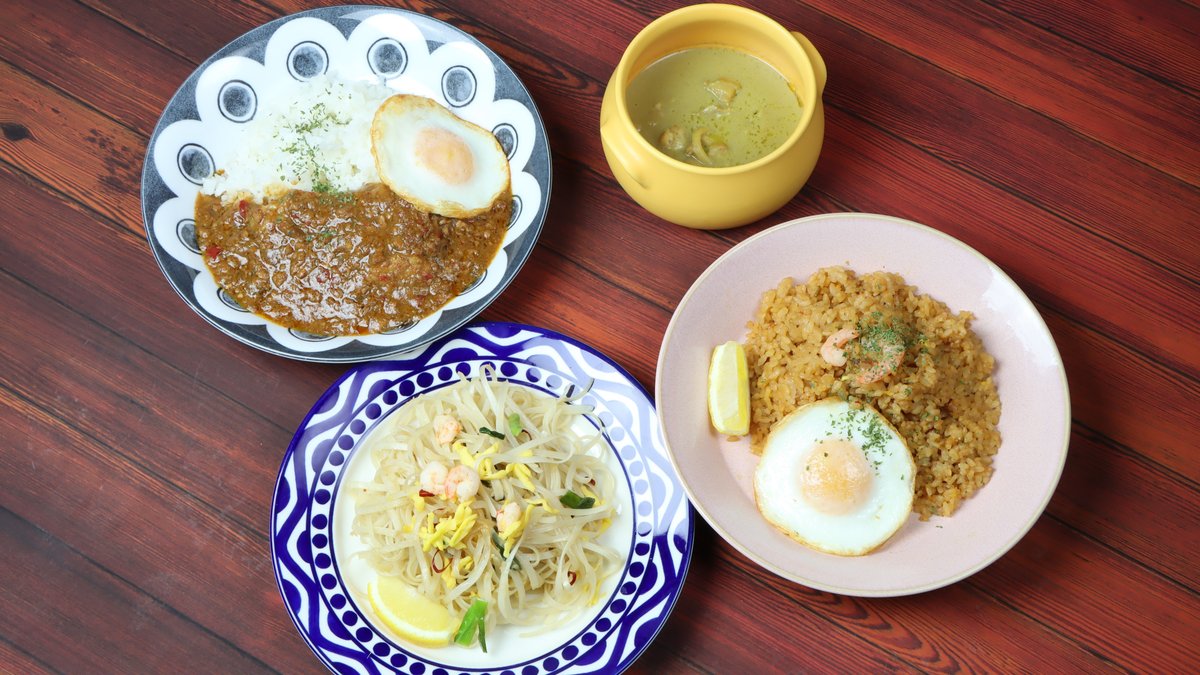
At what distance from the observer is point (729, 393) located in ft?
8.29

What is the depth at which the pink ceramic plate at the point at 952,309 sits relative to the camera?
2430 mm

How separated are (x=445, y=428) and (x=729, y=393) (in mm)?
779

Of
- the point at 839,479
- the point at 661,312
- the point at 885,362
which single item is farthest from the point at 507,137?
the point at 839,479

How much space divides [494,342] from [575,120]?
A: 80 centimetres

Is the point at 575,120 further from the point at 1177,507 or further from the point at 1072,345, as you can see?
the point at 1177,507

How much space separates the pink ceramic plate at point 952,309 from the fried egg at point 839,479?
0.17 feet

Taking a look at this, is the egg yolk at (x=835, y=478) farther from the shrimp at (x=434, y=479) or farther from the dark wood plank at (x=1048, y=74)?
the dark wood plank at (x=1048, y=74)

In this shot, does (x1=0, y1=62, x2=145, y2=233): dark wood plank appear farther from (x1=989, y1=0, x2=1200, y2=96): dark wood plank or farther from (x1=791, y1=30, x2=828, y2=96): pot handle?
(x1=989, y1=0, x2=1200, y2=96): dark wood plank

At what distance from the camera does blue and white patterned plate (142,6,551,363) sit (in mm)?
2701

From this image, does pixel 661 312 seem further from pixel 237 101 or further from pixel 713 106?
pixel 237 101

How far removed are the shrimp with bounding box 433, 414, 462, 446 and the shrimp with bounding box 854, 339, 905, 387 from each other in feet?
3.57

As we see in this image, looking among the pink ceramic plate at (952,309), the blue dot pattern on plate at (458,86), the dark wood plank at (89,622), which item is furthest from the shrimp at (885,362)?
the dark wood plank at (89,622)

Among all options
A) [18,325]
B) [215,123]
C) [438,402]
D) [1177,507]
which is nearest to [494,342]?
[438,402]

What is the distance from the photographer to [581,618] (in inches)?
100
